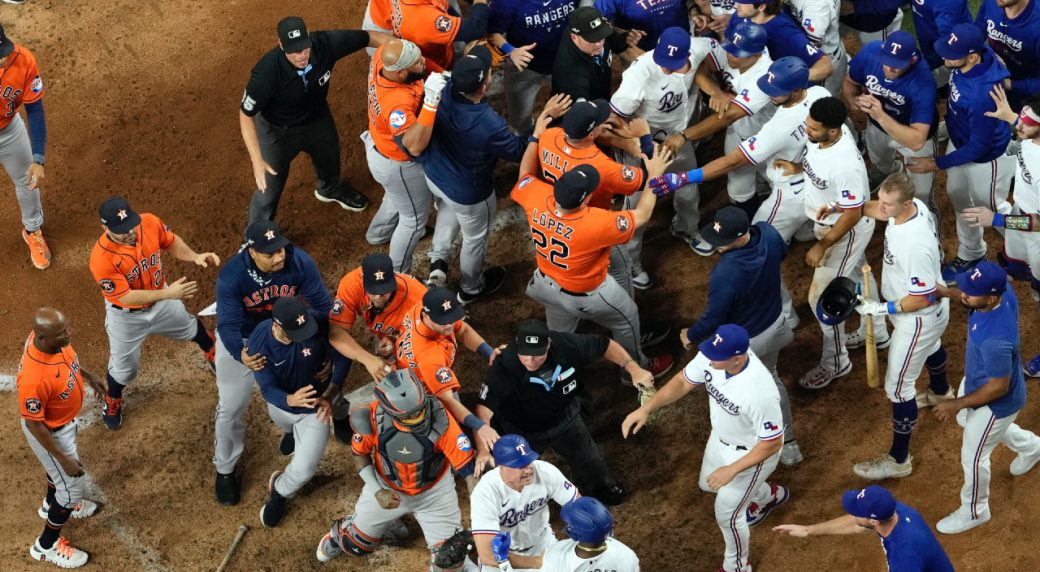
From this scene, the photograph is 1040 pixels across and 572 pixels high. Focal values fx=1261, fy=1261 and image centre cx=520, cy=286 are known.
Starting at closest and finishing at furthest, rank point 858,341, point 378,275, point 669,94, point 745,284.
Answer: point 745,284 < point 378,275 < point 669,94 < point 858,341

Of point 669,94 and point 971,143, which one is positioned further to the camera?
point 669,94

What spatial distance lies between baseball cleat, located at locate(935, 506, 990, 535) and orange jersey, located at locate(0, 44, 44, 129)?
7815 mm

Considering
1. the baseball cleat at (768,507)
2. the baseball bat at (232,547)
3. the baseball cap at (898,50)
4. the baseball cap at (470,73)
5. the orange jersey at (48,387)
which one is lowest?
the baseball bat at (232,547)

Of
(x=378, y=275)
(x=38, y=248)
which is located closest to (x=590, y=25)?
(x=378, y=275)

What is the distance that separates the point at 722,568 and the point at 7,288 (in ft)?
21.7

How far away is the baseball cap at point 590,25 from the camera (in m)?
9.59

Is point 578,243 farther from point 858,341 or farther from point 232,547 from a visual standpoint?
point 232,547

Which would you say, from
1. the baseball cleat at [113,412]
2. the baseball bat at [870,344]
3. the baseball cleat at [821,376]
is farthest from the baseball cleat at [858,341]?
the baseball cleat at [113,412]

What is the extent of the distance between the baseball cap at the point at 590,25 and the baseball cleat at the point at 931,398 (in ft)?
11.9

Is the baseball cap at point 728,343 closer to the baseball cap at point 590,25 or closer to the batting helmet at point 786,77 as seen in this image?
the batting helmet at point 786,77

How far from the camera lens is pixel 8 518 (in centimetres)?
942

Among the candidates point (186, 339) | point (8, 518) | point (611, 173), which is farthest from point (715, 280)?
point (8, 518)

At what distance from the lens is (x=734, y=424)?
26.2 feet

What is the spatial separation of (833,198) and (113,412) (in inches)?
227
